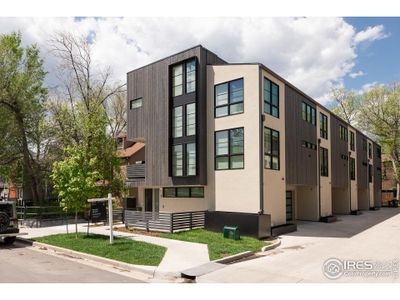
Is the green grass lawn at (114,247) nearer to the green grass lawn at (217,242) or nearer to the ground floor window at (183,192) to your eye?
the green grass lawn at (217,242)

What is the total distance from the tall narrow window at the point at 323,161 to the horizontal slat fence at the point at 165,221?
11.7 meters

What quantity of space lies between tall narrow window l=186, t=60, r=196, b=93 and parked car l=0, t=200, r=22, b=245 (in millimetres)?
11042

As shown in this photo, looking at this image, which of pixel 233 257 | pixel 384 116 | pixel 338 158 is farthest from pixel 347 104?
pixel 233 257

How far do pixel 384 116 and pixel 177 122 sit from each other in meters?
39.0

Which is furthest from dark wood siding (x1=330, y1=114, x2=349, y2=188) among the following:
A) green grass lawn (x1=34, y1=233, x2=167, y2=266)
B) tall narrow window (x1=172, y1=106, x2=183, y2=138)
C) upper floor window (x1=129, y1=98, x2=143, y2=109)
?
green grass lawn (x1=34, y1=233, x2=167, y2=266)

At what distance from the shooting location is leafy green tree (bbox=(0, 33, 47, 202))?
87.8 feet

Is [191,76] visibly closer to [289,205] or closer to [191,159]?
[191,159]

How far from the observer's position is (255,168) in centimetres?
1805

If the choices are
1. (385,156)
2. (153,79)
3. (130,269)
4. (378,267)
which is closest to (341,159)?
(153,79)

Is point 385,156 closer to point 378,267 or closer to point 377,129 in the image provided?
point 377,129

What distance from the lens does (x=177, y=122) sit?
69.5ft

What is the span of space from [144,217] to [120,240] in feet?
12.1

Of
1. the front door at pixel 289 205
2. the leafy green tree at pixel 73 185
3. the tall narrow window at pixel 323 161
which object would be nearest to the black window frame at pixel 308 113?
the tall narrow window at pixel 323 161

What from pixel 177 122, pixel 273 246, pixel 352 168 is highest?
pixel 177 122
